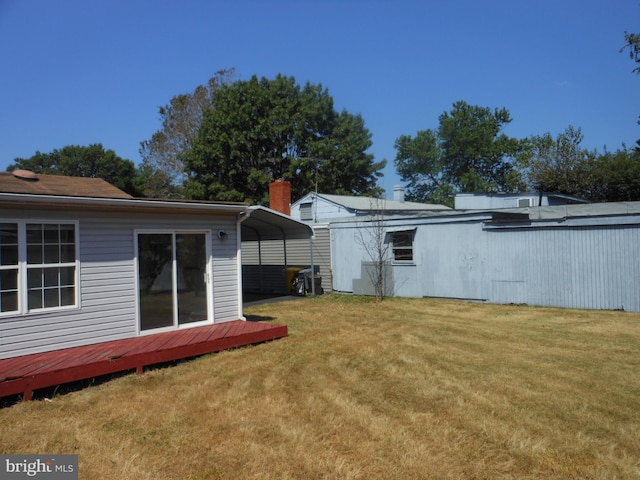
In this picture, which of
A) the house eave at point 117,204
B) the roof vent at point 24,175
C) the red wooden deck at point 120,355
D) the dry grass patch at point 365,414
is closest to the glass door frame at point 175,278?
the red wooden deck at point 120,355

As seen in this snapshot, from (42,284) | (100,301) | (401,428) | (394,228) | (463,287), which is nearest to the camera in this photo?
(401,428)

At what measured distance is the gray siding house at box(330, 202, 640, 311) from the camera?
11.5 metres

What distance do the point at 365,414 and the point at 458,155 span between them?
47001 millimetres

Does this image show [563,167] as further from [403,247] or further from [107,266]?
[107,266]

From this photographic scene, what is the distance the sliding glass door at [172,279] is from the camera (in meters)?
8.30

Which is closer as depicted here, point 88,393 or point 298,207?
point 88,393

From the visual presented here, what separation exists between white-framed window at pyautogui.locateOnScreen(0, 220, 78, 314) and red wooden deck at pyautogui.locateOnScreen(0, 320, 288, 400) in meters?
0.76

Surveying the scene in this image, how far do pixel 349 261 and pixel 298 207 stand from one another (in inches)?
337

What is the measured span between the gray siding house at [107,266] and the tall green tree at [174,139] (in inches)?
1104

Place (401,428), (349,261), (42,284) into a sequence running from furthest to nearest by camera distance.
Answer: (349,261) → (42,284) → (401,428)

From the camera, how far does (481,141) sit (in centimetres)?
4722

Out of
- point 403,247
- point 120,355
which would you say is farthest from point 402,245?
point 120,355

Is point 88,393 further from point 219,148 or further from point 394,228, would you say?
point 219,148

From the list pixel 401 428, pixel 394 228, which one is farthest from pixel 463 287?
pixel 401 428
